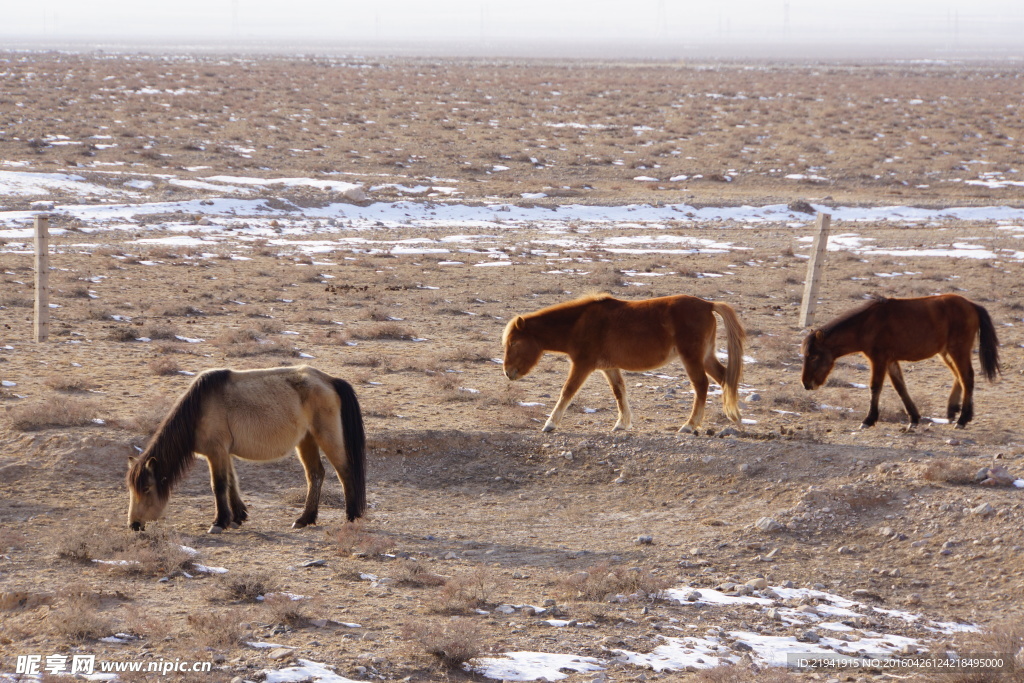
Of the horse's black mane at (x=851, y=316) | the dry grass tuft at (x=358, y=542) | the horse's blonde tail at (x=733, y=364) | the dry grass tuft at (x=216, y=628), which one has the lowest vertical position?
the dry grass tuft at (x=358, y=542)

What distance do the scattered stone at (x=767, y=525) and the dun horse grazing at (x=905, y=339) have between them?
140 inches

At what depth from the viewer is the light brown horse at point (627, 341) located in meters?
10.6

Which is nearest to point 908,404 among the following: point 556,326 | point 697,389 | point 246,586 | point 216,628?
point 697,389

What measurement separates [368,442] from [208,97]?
4700cm

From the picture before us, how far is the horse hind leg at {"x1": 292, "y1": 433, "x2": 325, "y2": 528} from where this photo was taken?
833cm

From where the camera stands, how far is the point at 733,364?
10.8 meters

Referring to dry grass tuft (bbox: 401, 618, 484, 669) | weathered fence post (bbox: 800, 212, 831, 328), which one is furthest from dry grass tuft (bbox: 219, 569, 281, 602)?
weathered fence post (bbox: 800, 212, 831, 328)

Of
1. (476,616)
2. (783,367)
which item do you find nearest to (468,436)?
(476,616)

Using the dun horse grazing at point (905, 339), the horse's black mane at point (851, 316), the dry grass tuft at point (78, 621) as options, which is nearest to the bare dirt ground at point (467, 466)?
the dry grass tuft at point (78, 621)

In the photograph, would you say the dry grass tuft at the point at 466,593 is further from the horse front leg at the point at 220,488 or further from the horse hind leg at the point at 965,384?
the horse hind leg at the point at 965,384

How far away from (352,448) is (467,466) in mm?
1967

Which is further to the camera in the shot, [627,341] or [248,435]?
[627,341]

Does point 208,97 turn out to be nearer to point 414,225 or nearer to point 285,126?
point 285,126

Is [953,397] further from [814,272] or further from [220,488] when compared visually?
[220,488]
